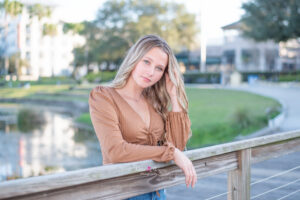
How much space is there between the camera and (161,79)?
1.73 meters

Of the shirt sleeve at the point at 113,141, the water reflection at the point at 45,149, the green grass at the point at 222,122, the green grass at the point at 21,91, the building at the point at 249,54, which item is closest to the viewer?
the shirt sleeve at the point at 113,141

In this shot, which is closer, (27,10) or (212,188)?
(212,188)

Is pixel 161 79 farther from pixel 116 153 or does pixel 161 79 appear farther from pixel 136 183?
pixel 136 183

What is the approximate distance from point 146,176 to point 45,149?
998 centimetres

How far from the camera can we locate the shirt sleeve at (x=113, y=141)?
1.27 m

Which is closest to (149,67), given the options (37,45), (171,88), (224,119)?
(171,88)

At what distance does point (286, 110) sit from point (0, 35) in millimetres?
43263

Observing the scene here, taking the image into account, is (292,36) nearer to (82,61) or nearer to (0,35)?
(82,61)

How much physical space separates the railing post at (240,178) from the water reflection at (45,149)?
22.4ft

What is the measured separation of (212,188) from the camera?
169cm

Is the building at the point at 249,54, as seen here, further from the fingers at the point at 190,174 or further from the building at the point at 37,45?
the fingers at the point at 190,174

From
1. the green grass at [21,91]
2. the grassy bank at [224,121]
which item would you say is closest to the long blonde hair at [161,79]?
the grassy bank at [224,121]

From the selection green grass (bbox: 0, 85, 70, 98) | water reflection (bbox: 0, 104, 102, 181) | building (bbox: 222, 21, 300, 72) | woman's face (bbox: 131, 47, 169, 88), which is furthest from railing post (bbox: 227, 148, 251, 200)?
building (bbox: 222, 21, 300, 72)

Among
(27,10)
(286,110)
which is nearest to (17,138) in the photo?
(286,110)
